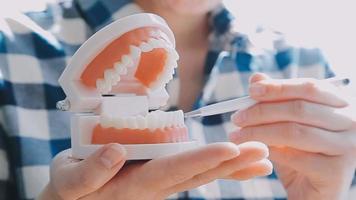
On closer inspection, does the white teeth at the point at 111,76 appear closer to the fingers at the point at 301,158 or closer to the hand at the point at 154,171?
the hand at the point at 154,171

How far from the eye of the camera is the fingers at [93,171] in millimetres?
393

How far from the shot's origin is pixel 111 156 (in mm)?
393

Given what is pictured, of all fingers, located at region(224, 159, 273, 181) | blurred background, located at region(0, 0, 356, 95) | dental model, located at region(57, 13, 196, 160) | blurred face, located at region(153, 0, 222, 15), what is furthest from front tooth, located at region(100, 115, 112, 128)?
blurred background, located at region(0, 0, 356, 95)

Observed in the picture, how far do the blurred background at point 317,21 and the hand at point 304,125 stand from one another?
34cm

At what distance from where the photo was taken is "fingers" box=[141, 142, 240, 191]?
378 millimetres

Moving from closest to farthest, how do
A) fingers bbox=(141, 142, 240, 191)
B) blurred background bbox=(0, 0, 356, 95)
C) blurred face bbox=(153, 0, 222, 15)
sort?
fingers bbox=(141, 142, 240, 191)
blurred face bbox=(153, 0, 222, 15)
blurred background bbox=(0, 0, 356, 95)

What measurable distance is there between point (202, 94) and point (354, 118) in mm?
249

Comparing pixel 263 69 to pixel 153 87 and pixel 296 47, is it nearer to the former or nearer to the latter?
pixel 296 47

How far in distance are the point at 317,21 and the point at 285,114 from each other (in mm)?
Result: 507

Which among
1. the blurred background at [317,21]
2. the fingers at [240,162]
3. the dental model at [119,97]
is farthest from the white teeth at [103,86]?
the blurred background at [317,21]

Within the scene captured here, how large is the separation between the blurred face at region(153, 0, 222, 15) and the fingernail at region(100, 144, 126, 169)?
37cm

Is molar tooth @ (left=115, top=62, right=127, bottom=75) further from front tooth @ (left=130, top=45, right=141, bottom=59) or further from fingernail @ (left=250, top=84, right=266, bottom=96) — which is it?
fingernail @ (left=250, top=84, right=266, bottom=96)

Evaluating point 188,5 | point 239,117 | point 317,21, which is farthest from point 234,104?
point 317,21

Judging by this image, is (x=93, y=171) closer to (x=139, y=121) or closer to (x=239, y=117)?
(x=139, y=121)
